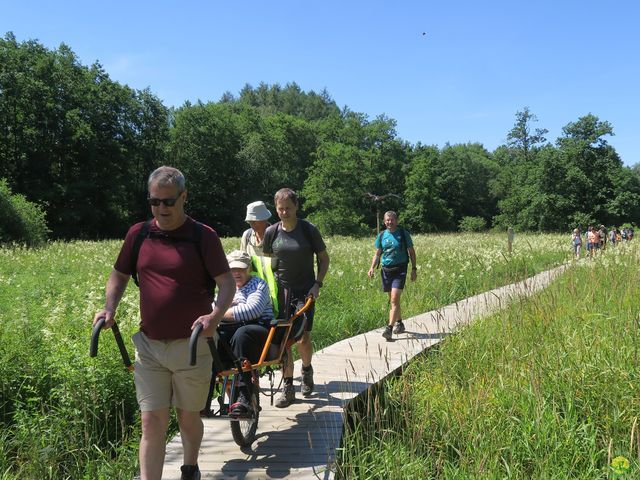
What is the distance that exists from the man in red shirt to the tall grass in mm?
1242

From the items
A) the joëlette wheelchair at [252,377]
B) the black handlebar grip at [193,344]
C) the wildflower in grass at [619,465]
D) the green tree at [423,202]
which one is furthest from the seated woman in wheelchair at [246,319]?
the green tree at [423,202]

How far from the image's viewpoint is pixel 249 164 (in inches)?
2623

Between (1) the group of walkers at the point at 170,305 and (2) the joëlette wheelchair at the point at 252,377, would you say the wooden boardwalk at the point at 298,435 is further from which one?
(1) the group of walkers at the point at 170,305

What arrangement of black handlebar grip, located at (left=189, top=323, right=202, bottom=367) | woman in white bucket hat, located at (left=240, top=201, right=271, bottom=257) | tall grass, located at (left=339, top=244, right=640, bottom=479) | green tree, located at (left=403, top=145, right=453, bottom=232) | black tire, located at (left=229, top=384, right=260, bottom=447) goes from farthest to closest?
green tree, located at (left=403, top=145, right=453, bottom=232)
woman in white bucket hat, located at (left=240, top=201, right=271, bottom=257)
black tire, located at (left=229, top=384, right=260, bottom=447)
tall grass, located at (left=339, top=244, right=640, bottom=479)
black handlebar grip, located at (left=189, top=323, right=202, bottom=367)

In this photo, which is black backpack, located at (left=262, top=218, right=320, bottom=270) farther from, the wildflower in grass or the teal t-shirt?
the wildflower in grass

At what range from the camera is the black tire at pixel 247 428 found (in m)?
3.99

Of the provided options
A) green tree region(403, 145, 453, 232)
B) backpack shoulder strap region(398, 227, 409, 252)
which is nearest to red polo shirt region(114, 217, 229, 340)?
backpack shoulder strap region(398, 227, 409, 252)

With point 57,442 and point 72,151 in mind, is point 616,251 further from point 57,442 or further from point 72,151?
point 72,151

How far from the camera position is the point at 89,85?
5266 centimetres

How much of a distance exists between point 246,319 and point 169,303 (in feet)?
3.86

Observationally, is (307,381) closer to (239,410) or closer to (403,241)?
(239,410)

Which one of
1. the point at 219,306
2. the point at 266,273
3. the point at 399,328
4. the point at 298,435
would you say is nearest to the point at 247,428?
the point at 298,435

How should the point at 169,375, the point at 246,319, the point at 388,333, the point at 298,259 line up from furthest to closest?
the point at 388,333, the point at 298,259, the point at 246,319, the point at 169,375

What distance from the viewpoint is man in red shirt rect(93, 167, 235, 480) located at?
10.5ft
